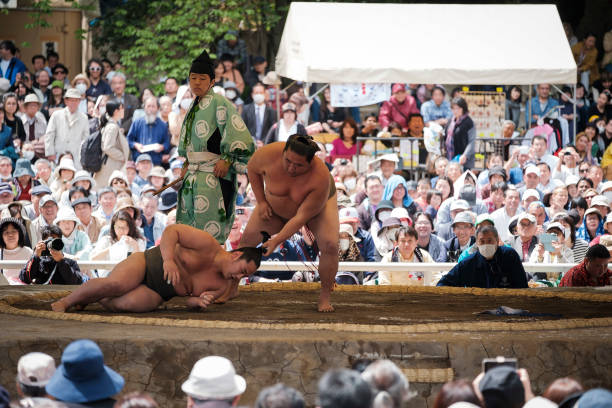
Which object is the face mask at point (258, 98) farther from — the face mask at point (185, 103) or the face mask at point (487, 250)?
the face mask at point (487, 250)

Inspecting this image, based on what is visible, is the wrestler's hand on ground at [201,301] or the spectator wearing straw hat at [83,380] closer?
the spectator wearing straw hat at [83,380]

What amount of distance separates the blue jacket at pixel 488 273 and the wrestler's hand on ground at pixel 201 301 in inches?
56.4

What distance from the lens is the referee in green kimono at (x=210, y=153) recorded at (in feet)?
13.9

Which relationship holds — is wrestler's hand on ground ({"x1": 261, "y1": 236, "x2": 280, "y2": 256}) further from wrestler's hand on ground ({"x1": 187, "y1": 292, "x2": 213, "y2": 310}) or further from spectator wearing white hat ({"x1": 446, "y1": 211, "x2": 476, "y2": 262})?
spectator wearing white hat ({"x1": 446, "y1": 211, "x2": 476, "y2": 262})

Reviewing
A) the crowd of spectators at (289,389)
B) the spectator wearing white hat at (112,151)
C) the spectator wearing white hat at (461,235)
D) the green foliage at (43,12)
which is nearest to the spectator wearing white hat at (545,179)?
the spectator wearing white hat at (461,235)

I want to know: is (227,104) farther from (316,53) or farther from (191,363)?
(316,53)

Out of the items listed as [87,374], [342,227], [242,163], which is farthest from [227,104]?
[87,374]

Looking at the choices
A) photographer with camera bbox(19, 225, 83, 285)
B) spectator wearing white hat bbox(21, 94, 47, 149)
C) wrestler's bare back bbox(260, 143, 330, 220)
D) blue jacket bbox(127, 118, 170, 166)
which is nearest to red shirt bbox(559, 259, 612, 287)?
wrestler's bare back bbox(260, 143, 330, 220)

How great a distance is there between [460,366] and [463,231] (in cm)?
221

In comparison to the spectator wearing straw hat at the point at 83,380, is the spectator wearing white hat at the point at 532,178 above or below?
below

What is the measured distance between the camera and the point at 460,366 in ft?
10.3

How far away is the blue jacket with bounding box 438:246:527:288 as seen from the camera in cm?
471

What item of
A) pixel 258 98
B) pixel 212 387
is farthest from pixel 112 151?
pixel 212 387

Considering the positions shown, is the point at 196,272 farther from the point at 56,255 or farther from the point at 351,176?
the point at 351,176
